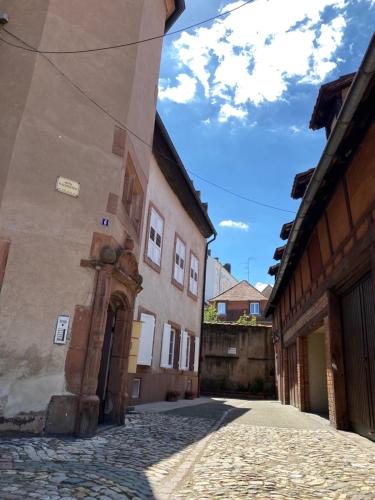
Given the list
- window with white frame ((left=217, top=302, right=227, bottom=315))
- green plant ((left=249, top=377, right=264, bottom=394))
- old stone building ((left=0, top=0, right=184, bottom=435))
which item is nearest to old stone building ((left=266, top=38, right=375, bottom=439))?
old stone building ((left=0, top=0, right=184, bottom=435))

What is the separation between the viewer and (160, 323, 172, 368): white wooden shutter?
45.3ft

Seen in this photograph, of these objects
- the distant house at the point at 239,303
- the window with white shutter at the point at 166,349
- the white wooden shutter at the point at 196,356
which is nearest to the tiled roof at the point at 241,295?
the distant house at the point at 239,303

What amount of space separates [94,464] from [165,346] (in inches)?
377

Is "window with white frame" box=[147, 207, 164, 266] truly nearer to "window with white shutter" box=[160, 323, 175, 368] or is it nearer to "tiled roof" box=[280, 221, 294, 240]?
"window with white shutter" box=[160, 323, 175, 368]

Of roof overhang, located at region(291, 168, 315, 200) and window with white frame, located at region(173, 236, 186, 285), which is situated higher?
roof overhang, located at region(291, 168, 315, 200)

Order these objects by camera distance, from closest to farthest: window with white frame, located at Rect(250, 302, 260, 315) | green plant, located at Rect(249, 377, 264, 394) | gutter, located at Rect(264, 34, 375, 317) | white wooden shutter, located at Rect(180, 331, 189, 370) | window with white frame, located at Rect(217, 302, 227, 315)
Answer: gutter, located at Rect(264, 34, 375, 317), white wooden shutter, located at Rect(180, 331, 189, 370), green plant, located at Rect(249, 377, 264, 394), window with white frame, located at Rect(250, 302, 260, 315), window with white frame, located at Rect(217, 302, 227, 315)

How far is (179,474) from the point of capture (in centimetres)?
439

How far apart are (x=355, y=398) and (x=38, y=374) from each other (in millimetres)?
5483

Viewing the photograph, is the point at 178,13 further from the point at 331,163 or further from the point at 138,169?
the point at 331,163

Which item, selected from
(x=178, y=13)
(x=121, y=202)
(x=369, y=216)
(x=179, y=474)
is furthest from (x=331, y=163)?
(x=178, y=13)

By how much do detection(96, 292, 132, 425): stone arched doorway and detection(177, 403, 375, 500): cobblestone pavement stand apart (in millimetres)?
1835

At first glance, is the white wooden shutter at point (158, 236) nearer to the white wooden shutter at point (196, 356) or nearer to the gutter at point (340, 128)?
the gutter at point (340, 128)

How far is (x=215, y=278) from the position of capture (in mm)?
51125

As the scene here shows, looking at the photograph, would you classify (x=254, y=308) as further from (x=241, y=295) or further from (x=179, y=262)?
(x=179, y=262)
